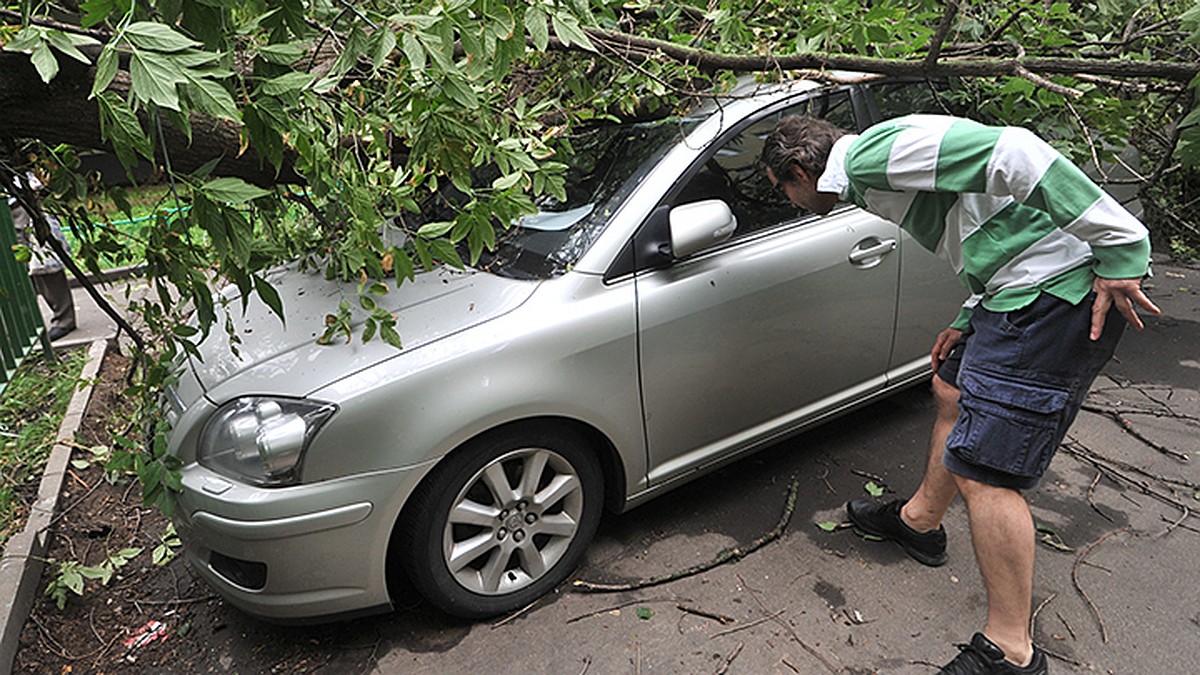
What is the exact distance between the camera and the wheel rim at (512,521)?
2.59 meters

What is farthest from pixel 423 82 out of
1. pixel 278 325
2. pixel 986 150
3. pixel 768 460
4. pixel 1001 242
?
pixel 768 460

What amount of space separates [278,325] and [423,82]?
116cm

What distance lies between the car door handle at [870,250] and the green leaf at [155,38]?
2.50 meters

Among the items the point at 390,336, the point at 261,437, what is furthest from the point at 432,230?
the point at 261,437

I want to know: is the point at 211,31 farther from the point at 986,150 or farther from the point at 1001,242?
the point at 1001,242

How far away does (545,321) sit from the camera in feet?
8.43

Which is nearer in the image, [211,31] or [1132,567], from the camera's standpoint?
[211,31]

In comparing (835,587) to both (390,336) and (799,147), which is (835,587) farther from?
(390,336)

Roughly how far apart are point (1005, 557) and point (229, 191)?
7.14 ft

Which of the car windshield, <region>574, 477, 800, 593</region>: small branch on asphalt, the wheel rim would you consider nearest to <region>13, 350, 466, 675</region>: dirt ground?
the wheel rim

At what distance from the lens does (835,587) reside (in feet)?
9.25

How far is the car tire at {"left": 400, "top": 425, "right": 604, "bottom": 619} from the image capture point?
2.51m

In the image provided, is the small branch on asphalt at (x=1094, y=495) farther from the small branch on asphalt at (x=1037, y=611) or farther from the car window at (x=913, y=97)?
the car window at (x=913, y=97)

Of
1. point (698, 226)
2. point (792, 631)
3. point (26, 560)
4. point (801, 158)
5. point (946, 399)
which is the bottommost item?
point (792, 631)
